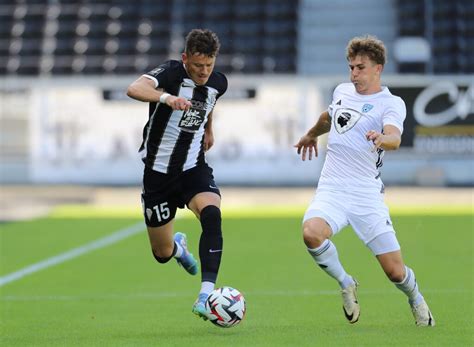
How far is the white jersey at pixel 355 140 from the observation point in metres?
8.20

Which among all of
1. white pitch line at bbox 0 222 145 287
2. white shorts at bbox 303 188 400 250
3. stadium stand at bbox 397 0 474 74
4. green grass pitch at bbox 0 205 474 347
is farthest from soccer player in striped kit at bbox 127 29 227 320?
stadium stand at bbox 397 0 474 74

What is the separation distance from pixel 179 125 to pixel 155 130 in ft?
0.61

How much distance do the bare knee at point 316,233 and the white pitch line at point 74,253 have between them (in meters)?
4.59

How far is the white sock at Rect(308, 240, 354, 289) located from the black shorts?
1.07m

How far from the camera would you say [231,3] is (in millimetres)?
33156

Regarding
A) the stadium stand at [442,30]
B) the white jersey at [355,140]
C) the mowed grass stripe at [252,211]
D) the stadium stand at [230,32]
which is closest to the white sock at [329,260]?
the white jersey at [355,140]

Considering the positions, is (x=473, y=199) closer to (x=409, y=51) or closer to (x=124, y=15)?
(x=409, y=51)

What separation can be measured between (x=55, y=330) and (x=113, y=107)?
74.6 ft

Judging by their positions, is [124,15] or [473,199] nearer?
[473,199]

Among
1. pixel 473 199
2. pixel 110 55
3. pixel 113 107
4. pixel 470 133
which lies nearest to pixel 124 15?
pixel 110 55

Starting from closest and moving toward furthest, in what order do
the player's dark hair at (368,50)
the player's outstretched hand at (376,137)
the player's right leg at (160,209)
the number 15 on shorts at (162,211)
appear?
the player's outstretched hand at (376,137) → the player's dark hair at (368,50) → the player's right leg at (160,209) → the number 15 on shorts at (162,211)

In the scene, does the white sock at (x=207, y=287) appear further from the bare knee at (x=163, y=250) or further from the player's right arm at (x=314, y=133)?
the bare knee at (x=163, y=250)

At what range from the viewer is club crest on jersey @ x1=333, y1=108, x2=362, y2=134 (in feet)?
27.1

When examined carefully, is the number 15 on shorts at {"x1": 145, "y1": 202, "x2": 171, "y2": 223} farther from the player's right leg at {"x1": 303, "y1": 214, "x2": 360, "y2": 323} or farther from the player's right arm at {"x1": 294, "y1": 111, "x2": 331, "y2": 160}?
the player's right leg at {"x1": 303, "y1": 214, "x2": 360, "y2": 323}
